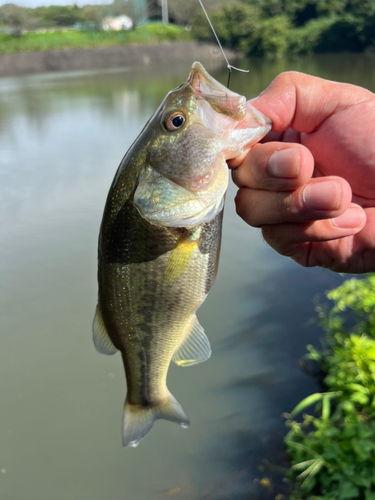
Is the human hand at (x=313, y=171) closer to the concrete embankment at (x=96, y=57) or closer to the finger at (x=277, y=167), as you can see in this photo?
the finger at (x=277, y=167)

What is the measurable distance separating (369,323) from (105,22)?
1835 inches

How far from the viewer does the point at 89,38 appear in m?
31.3

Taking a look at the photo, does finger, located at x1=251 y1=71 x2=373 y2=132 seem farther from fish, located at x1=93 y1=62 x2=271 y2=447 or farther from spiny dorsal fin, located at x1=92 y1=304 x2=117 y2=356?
spiny dorsal fin, located at x1=92 y1=304 x2=117 y2=356

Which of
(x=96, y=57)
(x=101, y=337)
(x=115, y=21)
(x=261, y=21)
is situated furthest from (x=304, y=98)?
(x=115, y=21)

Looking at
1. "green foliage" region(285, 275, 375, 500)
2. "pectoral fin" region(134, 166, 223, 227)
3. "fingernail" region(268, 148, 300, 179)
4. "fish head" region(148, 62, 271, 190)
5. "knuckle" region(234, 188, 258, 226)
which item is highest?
"fish head" region(148, 62, 271, 190)

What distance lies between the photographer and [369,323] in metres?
3.19

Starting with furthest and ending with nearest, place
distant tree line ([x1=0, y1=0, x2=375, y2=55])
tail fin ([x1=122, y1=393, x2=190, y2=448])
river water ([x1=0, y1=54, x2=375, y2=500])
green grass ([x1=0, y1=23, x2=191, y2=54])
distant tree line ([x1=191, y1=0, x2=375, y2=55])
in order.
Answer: green grass ([x1=0, y1=23, x2=191, y2=54]) < distant tree line ([x1=0, y1=0, x2=375, y2=55]) < distant tree line ([x1=191, y1=0, x2=375, y2=55]) < river water ([x1=0, y1=54, x2=375, y2=500]) < tail fin ([x1=122, y1=393, x2=190, y2=448])

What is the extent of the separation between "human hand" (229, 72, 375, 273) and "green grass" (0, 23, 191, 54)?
2889 centimetres

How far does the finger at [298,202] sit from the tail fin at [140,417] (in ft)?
3.40

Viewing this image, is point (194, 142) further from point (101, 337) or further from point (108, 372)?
point (108, 372)

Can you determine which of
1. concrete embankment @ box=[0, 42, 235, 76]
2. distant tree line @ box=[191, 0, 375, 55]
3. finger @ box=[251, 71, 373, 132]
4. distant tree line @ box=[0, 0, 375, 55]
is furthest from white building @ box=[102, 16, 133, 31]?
finger @ box=[251, 71, 373, 132]

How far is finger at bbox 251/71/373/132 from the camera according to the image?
5.25 ft

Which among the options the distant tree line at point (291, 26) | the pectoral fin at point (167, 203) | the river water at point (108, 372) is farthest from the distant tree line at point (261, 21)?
the pectoral fin at point (167, 203)

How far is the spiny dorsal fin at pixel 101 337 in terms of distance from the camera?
1.62 metres
